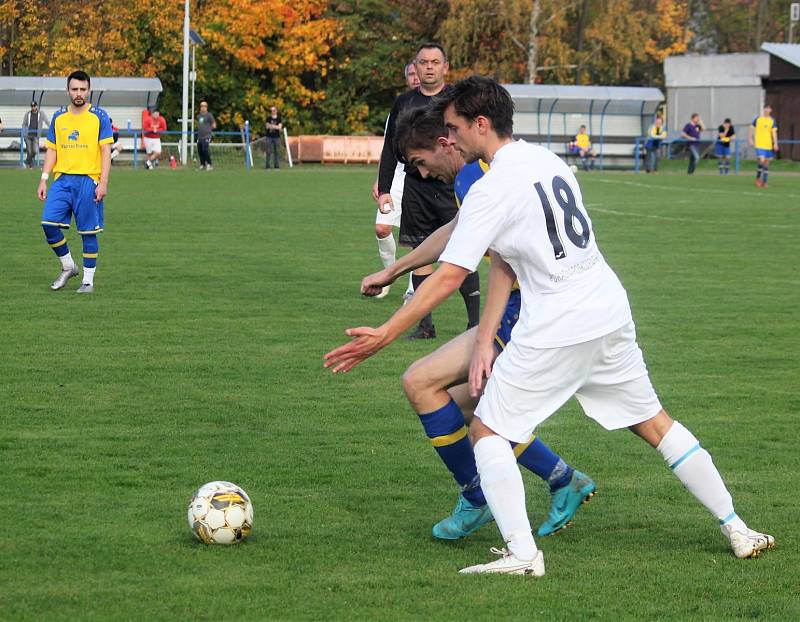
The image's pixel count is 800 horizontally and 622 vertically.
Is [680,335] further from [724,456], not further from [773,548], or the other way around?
[773,548]

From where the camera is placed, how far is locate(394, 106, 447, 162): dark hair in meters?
4.83

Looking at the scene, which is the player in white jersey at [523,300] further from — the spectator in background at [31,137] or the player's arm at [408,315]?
the spectator in background at [31,137]

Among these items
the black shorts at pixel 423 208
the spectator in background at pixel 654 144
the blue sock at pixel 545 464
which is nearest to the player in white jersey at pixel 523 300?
the blue sock at pixel 545 464

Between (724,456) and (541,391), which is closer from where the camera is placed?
(541,391)

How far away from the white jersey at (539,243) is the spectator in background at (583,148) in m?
38.6

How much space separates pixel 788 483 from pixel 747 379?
2.58 metres

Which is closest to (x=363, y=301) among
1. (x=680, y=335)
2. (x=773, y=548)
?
(x=680, y=335)

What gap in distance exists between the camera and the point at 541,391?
15.3 ft

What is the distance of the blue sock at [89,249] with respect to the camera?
1250 cm

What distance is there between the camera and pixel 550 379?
4633mm

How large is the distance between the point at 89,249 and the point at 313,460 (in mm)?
6718

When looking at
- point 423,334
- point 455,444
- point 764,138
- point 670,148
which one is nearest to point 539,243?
point 455,444

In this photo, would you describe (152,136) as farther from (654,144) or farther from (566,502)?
(566,502)

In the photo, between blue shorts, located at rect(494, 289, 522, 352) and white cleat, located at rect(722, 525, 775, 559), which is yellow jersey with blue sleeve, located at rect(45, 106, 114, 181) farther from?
white cleat, located at rect(722, 525, 775, 559)
